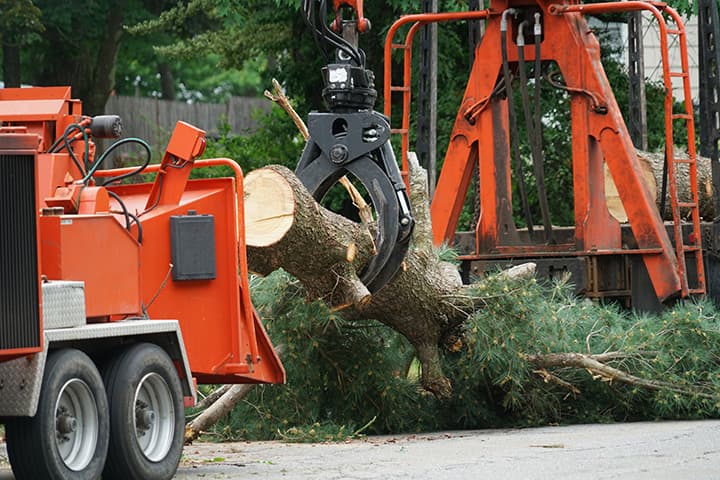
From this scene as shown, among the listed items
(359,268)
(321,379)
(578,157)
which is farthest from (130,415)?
(578,157)

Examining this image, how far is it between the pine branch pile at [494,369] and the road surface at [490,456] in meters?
0.32

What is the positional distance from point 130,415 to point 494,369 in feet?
13.0

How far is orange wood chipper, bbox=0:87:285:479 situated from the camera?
6.97 meters

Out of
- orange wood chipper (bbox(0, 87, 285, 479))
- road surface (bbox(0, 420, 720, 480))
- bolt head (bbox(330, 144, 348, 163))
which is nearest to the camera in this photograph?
orange wood chipper (bbox(0, 87, 285, 479))

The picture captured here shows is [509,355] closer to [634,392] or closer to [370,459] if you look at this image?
[634,392]

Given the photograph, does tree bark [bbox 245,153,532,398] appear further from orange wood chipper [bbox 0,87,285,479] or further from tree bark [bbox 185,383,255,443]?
tree bark [bbox 185,383,255,443]

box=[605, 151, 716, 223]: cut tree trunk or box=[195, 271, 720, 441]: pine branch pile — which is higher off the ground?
box=[605, 151, 716, 223]: cut tree trunk

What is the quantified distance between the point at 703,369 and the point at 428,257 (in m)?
2.47

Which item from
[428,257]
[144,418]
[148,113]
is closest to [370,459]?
[144,418]

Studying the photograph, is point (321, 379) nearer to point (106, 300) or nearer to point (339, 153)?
point (339, 153)

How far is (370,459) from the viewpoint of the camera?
8.96 meters

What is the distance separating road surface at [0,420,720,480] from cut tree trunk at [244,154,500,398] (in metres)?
0.85

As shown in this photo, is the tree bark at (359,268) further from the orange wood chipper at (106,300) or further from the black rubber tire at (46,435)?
the black rubber tire at (46,435)

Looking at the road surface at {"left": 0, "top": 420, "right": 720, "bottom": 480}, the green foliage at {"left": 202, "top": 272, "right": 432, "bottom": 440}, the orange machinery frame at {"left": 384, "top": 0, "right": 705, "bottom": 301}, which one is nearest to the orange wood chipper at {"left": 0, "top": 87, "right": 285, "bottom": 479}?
the road surface at {"left": 0, "top": 420, "right": 720, "bottom": 480}
